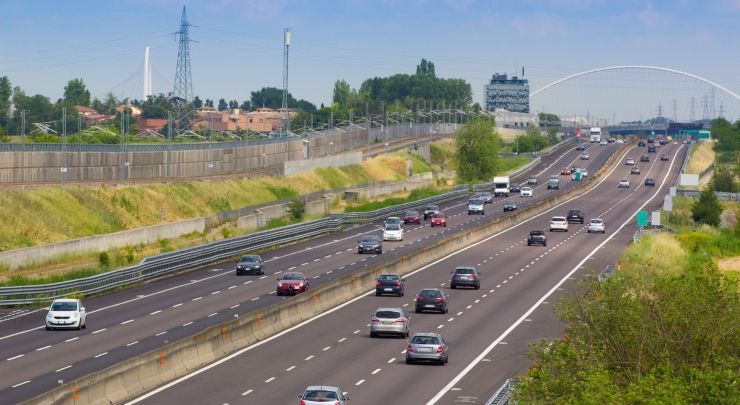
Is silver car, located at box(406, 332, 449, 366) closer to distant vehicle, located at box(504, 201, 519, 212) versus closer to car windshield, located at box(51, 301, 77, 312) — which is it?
car windshield, located at box(51, 301, 77, 312)

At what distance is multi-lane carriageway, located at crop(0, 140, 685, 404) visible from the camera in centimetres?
4372

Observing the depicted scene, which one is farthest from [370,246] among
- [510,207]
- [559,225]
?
[510,207]

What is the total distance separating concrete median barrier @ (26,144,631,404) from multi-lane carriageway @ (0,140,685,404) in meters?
0.68

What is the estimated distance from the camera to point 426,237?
10906cm

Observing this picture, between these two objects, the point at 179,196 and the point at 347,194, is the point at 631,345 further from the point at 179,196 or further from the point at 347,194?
the point at 347,194

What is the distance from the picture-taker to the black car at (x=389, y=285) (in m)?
72.0

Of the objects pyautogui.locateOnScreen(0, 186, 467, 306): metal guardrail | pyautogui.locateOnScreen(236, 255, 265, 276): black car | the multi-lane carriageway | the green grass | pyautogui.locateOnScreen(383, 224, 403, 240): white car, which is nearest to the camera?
the multi-lane carriageway

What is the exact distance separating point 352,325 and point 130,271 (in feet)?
65.7

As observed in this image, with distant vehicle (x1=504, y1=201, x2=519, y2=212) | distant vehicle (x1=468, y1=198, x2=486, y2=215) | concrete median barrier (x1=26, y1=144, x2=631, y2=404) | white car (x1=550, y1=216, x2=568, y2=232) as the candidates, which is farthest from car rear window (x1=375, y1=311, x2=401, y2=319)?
distant vehicle (x1=504, y1=201, x2=519, y2=212)

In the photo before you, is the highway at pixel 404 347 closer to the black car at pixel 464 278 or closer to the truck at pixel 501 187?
the black car at pixel 464 278

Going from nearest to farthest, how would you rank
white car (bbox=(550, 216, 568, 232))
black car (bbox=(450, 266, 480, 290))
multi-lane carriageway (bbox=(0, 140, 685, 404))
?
1. multi-lane carriageway (bbox=(0, 140, 685, 404))
2. black car (bbox=(450, 266, 480, 290))
3. white car (bbox=(550, 216, 568, 232))

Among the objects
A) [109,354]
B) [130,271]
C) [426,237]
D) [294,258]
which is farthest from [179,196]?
[109,354]

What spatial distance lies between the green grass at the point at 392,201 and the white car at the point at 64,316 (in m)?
76.1

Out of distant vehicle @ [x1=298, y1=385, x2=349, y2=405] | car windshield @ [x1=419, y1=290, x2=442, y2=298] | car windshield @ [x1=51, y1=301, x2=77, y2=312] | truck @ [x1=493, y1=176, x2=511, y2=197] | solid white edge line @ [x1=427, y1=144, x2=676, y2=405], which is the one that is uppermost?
truck @ [x1=493, y1=176, x2=511, y2=197]
